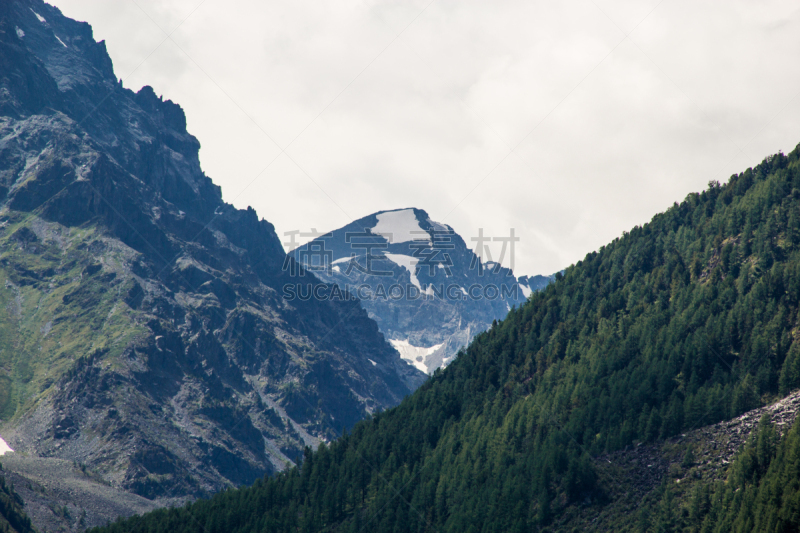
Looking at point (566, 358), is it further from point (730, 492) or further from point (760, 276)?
point (730, 492)

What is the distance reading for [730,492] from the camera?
112500 millimetres

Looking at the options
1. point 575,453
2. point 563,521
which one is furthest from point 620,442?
point 563,521

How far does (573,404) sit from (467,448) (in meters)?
31.2

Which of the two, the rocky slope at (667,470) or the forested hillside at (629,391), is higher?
the forested hillside at (629,391)

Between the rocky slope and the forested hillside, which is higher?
the forested hillside

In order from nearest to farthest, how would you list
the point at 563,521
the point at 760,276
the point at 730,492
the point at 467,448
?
1. the point at 730,492
2. the point at 563,521
3. the point at 760,276
4. the point at 467,448

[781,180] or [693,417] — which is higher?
[781,180]

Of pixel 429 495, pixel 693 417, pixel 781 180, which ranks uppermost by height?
pixel 781 180

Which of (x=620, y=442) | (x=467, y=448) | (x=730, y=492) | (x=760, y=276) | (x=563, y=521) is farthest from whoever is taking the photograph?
(x=467, y=448)

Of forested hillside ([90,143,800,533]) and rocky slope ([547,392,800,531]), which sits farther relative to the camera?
forested hillside ([90,143,800,533])

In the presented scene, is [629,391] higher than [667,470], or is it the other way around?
[629,391]

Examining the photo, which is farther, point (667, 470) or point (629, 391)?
point (629, 391)

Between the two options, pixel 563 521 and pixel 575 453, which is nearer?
pixel 563 521

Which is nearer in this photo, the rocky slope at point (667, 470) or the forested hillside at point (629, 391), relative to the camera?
the rocky slope at point (667, 470)
